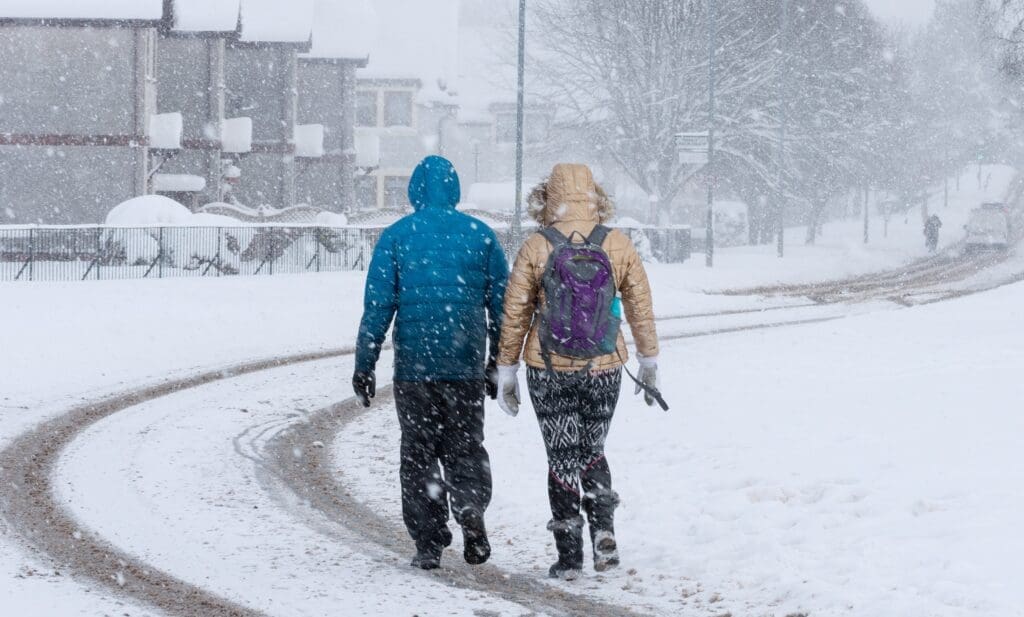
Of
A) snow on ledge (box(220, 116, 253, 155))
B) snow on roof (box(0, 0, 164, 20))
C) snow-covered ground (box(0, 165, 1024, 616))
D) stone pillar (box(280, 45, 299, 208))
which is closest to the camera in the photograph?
snow-covered ground (box(0, 165, 1024, 616))

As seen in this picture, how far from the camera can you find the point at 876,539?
6355mm

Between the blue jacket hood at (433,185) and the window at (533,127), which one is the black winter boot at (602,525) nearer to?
the blue jacket hood at (433,185)

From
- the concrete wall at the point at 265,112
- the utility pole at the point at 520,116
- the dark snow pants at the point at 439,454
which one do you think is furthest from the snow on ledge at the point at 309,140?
the dark snow pants at the point at 439,454

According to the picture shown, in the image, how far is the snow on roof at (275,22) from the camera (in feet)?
151

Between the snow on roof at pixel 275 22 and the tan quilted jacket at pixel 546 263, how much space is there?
41310 millimetres

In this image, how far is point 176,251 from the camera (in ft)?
92.2

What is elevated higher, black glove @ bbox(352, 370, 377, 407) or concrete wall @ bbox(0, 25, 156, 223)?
concrete wall @ bbox(0, 25, 156, 223)

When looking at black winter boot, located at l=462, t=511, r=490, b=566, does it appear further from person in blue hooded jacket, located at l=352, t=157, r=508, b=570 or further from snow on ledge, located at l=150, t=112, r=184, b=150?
snow on ledge, located at l=150, t=112, r=184, b=150

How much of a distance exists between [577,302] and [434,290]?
2.34 ft

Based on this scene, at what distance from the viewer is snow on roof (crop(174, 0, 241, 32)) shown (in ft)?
129

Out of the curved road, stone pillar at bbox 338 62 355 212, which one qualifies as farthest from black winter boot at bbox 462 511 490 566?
stone pillar at bbox 338 62 355 212

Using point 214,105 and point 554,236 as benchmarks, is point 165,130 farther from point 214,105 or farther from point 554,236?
point 554,236

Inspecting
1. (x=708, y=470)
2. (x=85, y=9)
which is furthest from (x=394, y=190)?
(x=708, y=470)

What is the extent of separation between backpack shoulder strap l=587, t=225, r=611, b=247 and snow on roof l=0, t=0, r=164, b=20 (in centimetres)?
3141
